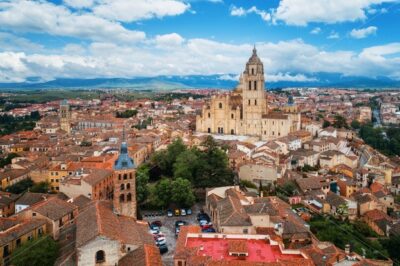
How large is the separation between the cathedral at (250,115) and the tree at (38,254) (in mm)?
51474

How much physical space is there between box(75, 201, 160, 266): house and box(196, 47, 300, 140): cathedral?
157 ft

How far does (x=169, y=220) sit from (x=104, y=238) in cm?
1336

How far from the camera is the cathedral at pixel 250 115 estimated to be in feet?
236

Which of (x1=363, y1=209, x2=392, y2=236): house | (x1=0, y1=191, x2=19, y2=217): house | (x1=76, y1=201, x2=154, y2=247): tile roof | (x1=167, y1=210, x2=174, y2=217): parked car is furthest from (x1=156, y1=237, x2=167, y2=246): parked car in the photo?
(x1=363, y1=209, x2=392, y2=236): house

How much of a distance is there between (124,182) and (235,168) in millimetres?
21990

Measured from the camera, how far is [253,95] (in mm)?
72250

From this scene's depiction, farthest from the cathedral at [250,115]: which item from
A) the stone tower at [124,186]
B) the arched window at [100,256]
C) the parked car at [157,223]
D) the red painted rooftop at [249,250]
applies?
the arched window at [100,256]

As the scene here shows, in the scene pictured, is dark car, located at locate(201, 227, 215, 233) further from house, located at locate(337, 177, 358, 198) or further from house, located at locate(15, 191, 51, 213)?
house, located at locate(337, 177, 358, 198)

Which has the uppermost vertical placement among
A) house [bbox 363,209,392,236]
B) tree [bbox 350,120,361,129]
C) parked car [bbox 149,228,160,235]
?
tree [bbox 350,120,361,129]

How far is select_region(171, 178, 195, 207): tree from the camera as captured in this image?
125 feet

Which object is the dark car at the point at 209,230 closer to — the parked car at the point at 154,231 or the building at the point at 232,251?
the parked car at the point at 154,231

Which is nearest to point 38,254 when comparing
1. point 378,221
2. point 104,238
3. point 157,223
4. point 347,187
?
point 104,238

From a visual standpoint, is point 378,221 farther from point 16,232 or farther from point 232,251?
point 16,232

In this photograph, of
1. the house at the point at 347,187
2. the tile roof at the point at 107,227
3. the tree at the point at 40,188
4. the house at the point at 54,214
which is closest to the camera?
the tile roof at the point at 107,227
